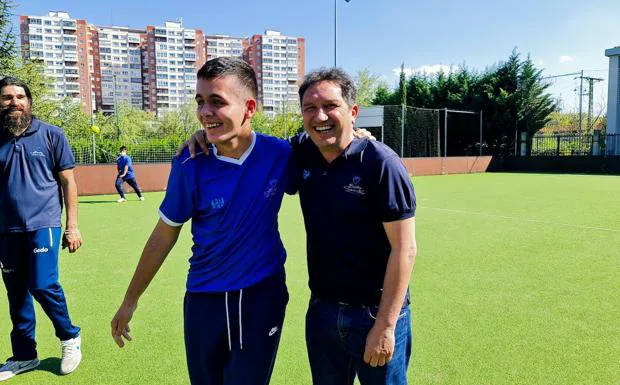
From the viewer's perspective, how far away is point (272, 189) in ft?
7.21

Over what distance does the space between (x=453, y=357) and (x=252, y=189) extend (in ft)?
8.08

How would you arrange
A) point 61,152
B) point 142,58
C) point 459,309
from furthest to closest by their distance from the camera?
point 142,58 → point 459,309 → point 61,152

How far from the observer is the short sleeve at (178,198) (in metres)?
2.05

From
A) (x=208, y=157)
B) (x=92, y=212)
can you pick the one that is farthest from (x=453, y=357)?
(x=92, y=212)

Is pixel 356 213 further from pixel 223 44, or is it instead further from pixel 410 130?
pixel 223 44

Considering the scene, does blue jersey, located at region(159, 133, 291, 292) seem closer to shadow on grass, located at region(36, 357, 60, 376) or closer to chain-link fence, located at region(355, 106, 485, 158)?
shadow on grass, located at region(36, 357, 60, 376)

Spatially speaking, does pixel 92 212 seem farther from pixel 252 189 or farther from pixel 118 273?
pixel 252 189

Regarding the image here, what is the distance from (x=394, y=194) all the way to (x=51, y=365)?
329cm

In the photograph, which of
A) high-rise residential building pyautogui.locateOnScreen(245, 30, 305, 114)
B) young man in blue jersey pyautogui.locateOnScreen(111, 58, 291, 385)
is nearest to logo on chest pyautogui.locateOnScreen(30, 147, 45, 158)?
young man in blue jersey pyautogui.locateOnScreen(111, 58, 291, 385)

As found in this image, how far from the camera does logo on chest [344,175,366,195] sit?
1.99 metres

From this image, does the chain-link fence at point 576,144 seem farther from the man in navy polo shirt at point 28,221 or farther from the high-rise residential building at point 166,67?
the high-rise residential building at point 166,67

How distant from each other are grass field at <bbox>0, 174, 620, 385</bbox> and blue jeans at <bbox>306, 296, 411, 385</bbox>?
4.23 feet

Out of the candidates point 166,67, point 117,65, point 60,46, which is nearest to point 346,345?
point 60,46

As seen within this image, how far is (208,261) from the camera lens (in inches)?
83.3
